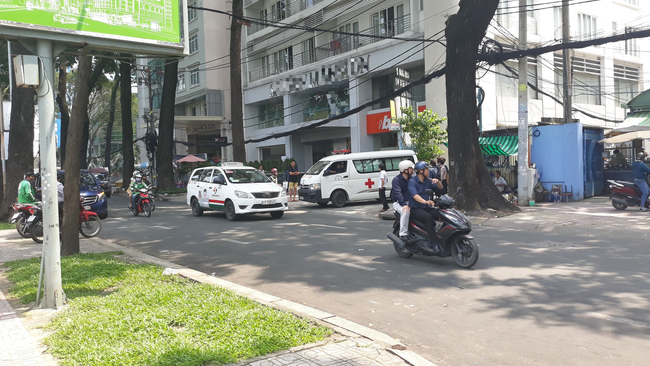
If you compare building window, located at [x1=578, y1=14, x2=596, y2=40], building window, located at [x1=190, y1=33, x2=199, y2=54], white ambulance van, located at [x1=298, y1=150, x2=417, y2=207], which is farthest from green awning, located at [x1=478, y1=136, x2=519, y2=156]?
building window, located at [x1=190, y1=33, x2=199, y2=54]

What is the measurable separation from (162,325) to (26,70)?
321 centimetres

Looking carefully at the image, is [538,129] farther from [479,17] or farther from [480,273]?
[480,273]

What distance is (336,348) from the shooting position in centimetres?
437

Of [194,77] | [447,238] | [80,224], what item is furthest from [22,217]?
[194,77]

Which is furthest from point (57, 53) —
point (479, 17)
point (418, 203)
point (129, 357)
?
point (479, 17)

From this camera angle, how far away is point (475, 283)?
6875 millimetres

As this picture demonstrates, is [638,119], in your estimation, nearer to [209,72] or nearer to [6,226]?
[6,226]

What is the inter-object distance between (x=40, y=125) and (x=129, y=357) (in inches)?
126

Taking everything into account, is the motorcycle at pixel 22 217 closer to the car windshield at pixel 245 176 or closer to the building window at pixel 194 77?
the car windshield at pixel 245 176

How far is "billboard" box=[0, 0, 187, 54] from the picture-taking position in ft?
19.6

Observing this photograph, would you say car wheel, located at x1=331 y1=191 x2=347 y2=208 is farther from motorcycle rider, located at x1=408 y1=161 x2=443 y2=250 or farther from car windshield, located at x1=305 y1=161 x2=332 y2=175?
motorcycle rider, located at x1=408 y1=161 x2=443 y2=250

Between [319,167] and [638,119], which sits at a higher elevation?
[638,119]

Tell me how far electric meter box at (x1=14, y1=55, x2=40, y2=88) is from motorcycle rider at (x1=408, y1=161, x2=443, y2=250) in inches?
211

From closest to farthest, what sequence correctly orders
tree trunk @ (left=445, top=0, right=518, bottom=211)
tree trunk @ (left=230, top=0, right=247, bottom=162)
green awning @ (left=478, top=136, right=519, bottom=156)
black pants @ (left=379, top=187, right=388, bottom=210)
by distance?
tree trunk @ (left=445, top=0, right=518, bottom=211)
black pants @ (left=379, top=187, right=388, bottom=210)
green awning @ (left=478, top=136, right=519, bottom=156)
tree trunk @ (left=230, top=0, right=247, bottom=162)
